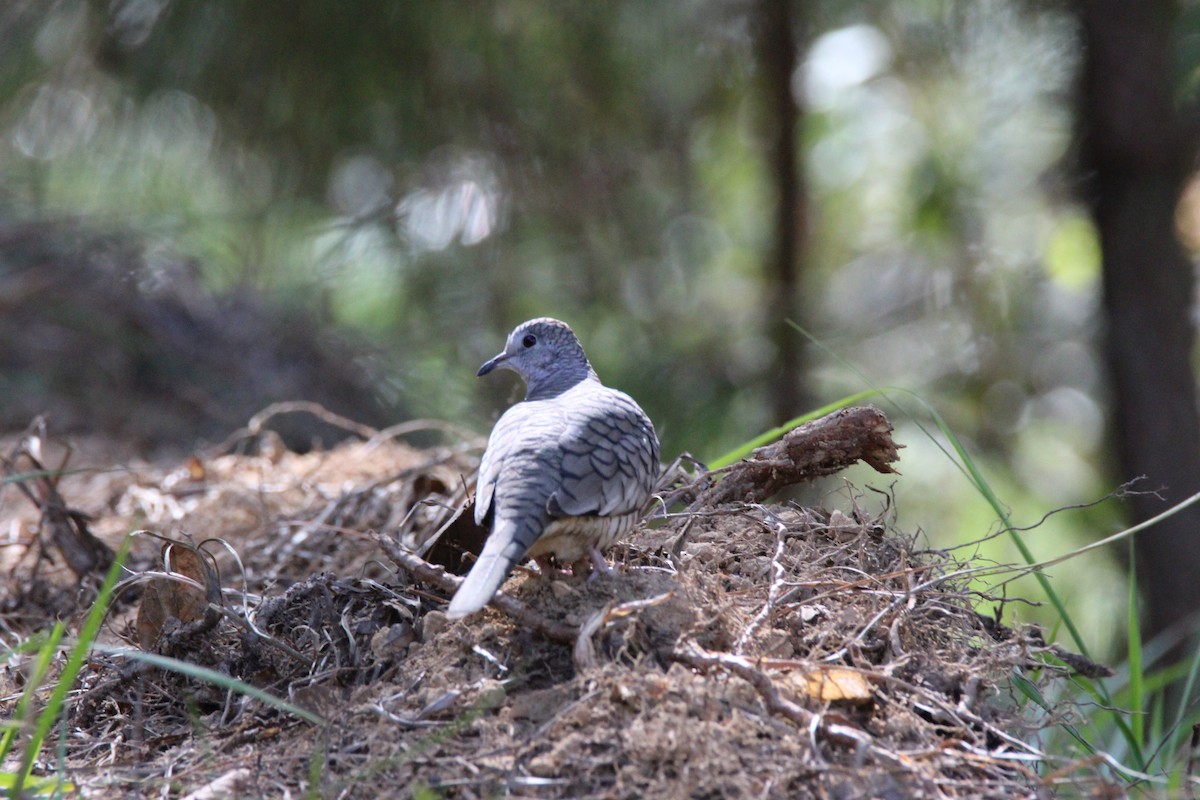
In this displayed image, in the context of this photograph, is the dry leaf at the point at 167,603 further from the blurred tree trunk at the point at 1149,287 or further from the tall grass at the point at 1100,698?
the blurred tree trunk at the point at 1149,287

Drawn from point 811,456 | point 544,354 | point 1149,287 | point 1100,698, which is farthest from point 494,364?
point 1149,287

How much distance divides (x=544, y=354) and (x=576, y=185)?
104 inches

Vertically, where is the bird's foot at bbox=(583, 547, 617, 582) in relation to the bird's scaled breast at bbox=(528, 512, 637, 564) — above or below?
below

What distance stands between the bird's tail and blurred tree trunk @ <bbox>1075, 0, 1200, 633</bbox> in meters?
3.40

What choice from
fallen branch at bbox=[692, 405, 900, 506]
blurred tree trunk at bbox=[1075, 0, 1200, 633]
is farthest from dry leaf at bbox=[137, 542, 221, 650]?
blurred tree trunk at bbox=[1075, 0, 1200, 633]

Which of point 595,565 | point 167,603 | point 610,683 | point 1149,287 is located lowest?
point 167,603

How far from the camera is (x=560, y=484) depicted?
6.52 feet

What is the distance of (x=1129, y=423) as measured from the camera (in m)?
4.42

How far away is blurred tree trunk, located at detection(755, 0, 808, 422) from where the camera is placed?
489 centimetres

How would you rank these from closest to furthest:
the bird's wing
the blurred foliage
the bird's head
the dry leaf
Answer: the bird's wing, the dry leaf, the bird's head, the blurred foliage

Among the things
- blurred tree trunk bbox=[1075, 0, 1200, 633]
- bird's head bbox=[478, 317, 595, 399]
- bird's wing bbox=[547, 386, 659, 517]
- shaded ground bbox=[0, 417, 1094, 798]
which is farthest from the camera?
blurred tree trunk bbox=[1075, 0, 1200, 633]

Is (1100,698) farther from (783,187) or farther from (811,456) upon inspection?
(783,187)

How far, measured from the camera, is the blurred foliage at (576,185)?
14.6 ft

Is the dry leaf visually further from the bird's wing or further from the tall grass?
the tall grass
